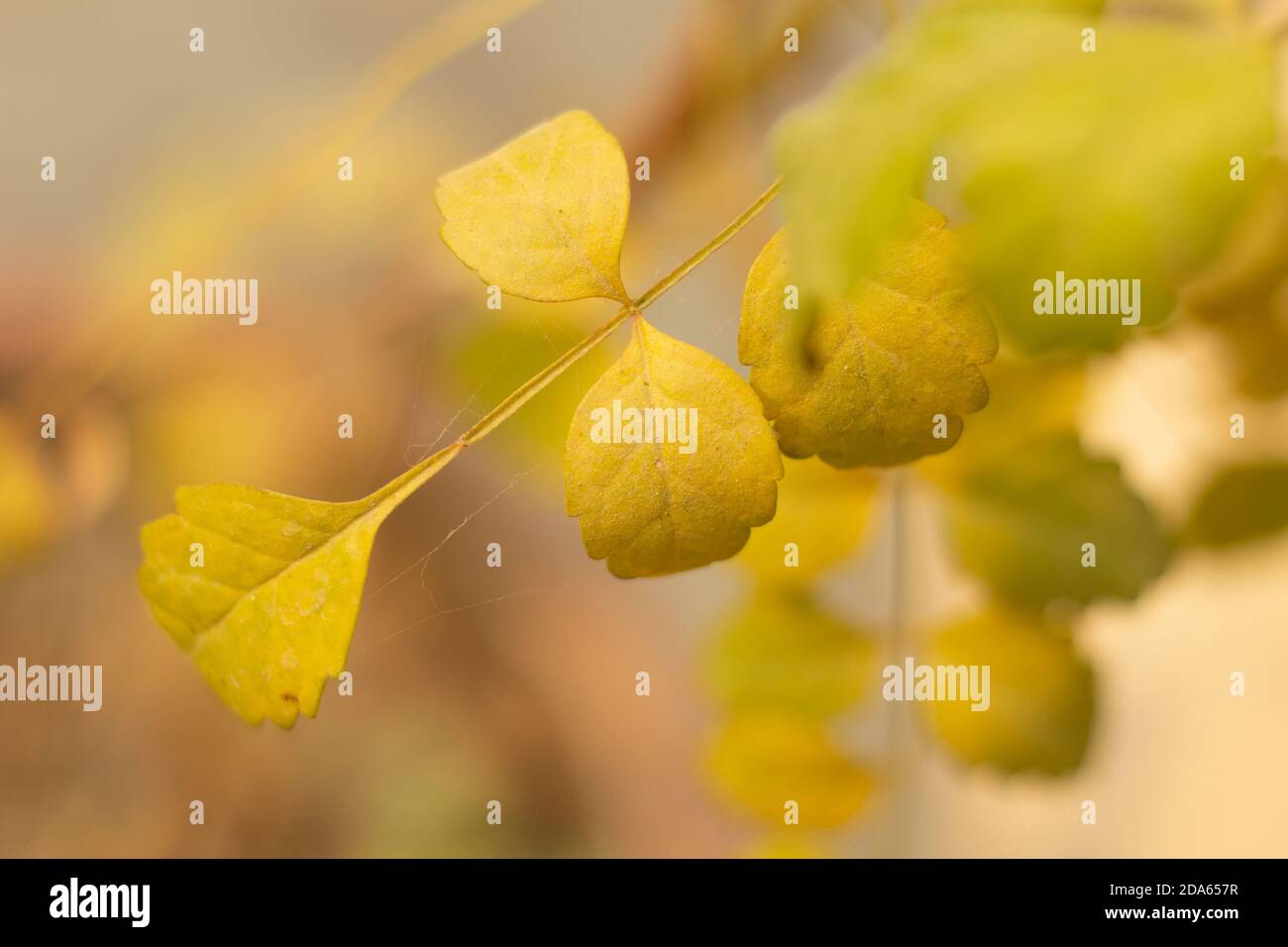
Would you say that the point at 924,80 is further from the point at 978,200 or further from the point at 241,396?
the point at 241,396

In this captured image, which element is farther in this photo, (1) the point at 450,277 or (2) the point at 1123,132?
(1) the point at 450,277

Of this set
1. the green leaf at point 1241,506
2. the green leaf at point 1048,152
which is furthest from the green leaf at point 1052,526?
the green leaf at point 1048,152

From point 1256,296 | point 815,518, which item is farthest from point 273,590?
point 1256,296

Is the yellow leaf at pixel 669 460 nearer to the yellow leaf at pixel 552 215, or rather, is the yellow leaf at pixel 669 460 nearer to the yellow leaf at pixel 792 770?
the yellow leaf at pixel 552 215

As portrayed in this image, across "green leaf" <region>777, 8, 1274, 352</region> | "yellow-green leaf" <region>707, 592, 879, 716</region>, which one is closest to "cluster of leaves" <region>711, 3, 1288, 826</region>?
"green leaf" <region>777, 8, 1274, 352</region>

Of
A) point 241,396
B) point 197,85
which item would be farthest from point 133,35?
point 241,396

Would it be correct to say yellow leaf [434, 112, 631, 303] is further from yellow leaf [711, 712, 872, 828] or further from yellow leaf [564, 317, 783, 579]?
yellow leaf [711, 712, 872, 828]
